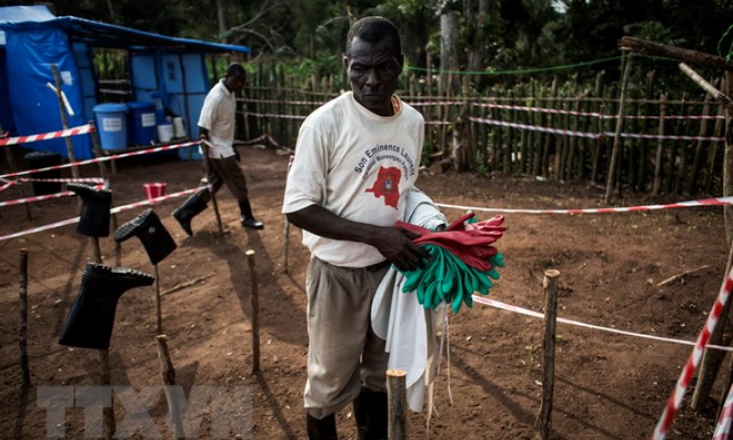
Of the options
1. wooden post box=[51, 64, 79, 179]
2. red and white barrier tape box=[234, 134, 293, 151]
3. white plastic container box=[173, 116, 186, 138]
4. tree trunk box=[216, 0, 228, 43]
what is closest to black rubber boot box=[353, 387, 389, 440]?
wooden post box=[51, 64, 79, 179]

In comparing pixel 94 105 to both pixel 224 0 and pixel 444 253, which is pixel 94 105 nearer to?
pixel 444 253

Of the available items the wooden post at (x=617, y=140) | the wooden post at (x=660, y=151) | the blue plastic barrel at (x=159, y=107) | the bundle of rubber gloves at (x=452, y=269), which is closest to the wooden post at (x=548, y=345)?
the bundle of rubber gloves at (x=452, y=269)

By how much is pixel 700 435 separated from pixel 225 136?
17.3 ft

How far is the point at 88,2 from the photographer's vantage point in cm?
2072

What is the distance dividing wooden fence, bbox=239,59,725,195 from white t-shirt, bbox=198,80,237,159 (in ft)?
13.6

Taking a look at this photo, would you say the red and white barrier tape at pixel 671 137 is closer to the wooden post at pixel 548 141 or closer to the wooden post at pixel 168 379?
the wooden post at pixel 548 141

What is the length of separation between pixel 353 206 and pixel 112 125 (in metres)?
9.50

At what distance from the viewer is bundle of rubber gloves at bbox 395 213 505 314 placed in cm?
196

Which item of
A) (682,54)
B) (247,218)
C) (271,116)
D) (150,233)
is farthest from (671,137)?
(271,116)

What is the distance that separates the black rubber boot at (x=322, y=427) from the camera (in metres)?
2.37

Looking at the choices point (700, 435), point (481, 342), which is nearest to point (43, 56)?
point (481, 342)

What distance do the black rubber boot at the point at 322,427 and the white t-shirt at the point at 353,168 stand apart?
0.75 metres

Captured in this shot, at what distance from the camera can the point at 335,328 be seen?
2.25 meters

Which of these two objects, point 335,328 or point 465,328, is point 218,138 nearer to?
point 465,328
